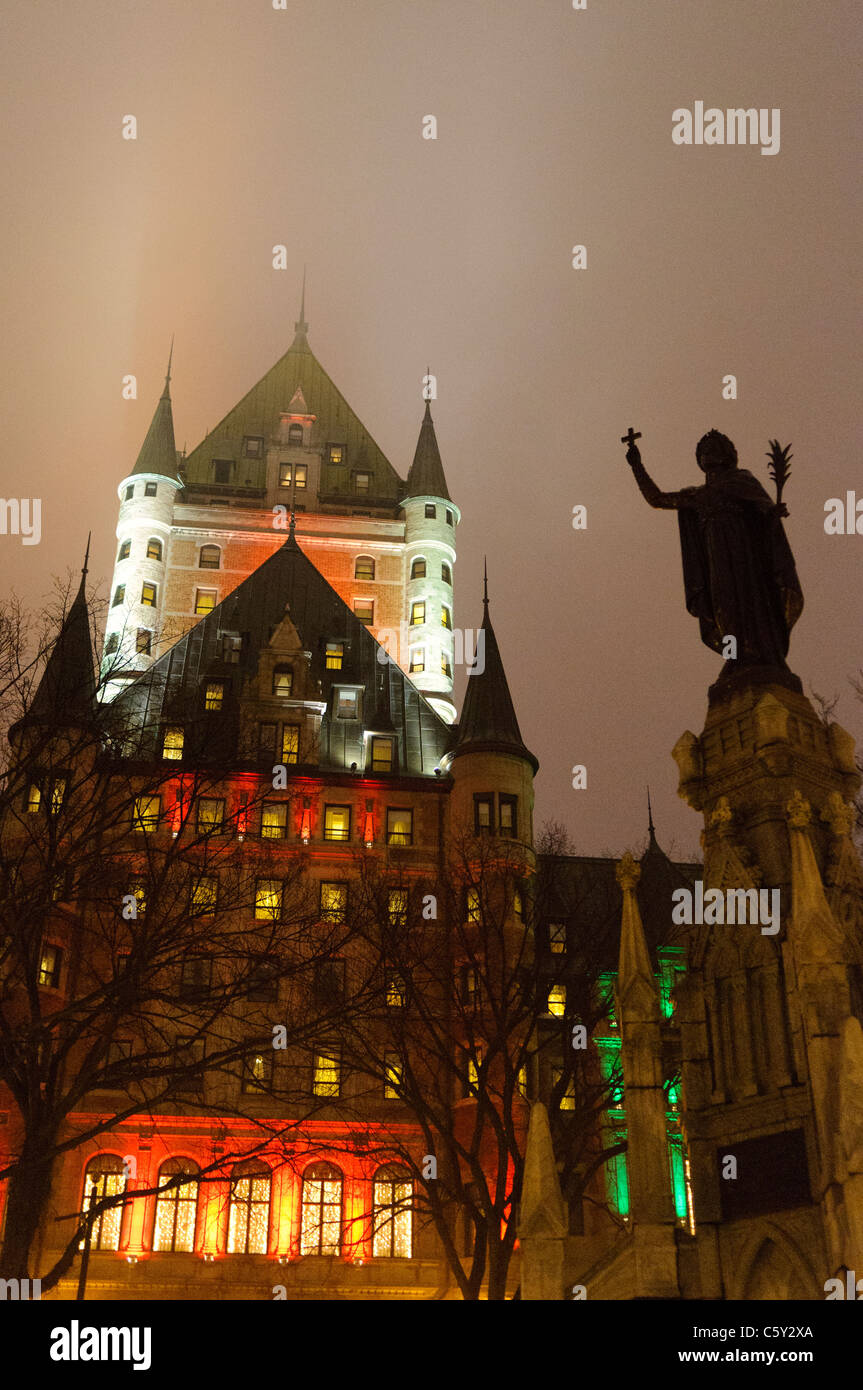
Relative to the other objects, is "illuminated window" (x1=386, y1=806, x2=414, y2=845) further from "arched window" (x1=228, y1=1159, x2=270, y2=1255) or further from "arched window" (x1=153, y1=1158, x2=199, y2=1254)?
"arched window" (x1=153, y1=1158, x2=199, y2=1254)

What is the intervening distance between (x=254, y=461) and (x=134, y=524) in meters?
9.85

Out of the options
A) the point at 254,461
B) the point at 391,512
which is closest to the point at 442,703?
the point at 391,512

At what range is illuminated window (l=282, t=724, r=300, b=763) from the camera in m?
51.8

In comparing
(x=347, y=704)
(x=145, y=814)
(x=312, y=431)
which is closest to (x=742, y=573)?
(x=145, y=814)

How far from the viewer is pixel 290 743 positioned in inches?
2063

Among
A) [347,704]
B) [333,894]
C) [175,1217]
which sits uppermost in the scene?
[347,704]

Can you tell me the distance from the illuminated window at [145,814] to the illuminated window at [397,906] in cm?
686

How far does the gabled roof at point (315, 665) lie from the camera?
→ 5372 centimetres

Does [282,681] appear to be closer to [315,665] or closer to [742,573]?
[315,665]

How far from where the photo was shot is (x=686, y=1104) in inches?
480

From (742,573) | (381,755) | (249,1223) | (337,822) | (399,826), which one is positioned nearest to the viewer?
(742,573)

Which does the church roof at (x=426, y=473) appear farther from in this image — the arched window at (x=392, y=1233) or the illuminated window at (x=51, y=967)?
the arched window at (x=392, y=1233)

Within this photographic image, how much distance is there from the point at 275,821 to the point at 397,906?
19.5ft

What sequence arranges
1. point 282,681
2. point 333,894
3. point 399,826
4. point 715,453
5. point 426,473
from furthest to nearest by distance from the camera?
1. point 426,473
2. point 282,681
3. point 399,826
4. point 333,894
5. point 715,453
